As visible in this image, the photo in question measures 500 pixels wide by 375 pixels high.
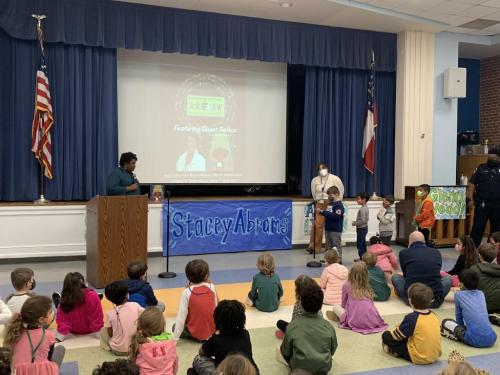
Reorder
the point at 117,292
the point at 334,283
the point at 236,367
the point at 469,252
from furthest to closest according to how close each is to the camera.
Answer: the point at 469,252 → the point at 334,283 → the point at 117,292 → the point at 236,367

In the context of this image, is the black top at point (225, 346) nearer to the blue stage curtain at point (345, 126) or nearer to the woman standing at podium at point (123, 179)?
the woman standing at podium at point (123, 179)

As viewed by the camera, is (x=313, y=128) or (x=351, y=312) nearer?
(x=351, y=312)

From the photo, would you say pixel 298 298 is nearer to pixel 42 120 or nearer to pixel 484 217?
pixel 484 217

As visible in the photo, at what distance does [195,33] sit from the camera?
765 cm

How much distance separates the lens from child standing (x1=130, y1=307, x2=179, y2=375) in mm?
2746

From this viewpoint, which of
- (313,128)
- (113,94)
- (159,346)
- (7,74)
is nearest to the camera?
(159,346)

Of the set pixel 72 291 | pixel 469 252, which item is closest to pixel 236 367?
pixel 72 291

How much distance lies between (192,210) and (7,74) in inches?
131

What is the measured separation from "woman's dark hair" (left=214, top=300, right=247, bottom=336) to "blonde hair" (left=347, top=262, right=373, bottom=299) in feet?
5.41

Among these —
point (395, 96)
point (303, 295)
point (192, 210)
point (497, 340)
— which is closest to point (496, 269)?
point (497, 340)

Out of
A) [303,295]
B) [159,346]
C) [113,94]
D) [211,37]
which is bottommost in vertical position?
[159,346]

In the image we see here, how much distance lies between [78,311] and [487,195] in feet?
19.1

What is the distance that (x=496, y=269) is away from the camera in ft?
14.3

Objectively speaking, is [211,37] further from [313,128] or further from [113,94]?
[313,128]
